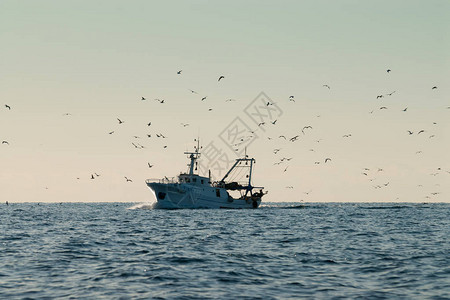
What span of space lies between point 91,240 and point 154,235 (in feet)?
17.0

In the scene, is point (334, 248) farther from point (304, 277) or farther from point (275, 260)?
point (304, 277)

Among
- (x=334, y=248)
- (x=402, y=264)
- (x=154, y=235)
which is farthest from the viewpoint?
(x=154, y=235)

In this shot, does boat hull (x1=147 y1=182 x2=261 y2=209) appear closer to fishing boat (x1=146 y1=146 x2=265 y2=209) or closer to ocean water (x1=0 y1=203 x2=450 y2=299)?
fishing boat (x1=146 y1=146 x2=265 y2=209)

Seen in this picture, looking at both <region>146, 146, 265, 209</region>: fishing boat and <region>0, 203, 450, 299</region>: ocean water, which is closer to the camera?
<region>0, 203, 450, 299</region>: ocean water

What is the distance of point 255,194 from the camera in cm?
11281

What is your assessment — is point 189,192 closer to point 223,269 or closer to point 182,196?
point 182,196

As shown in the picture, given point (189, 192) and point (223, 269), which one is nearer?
point (223, 269)

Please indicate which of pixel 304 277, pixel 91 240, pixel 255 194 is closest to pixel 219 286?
pixel 304 277

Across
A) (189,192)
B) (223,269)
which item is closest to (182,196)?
(189,192)

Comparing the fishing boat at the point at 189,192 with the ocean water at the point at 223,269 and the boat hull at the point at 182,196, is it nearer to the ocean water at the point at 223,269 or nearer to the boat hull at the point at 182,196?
the boat hull at the point at 182,196

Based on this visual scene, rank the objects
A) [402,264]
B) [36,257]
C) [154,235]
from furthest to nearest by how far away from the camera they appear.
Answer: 1. [154,235]
2. [36,257]
3. [402,264]

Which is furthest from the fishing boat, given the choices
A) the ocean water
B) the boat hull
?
the ocean water

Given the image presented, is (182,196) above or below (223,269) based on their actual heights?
above

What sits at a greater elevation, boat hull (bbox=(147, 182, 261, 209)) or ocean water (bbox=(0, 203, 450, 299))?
boat hull (bbox=(147, 182, 261, 209))
